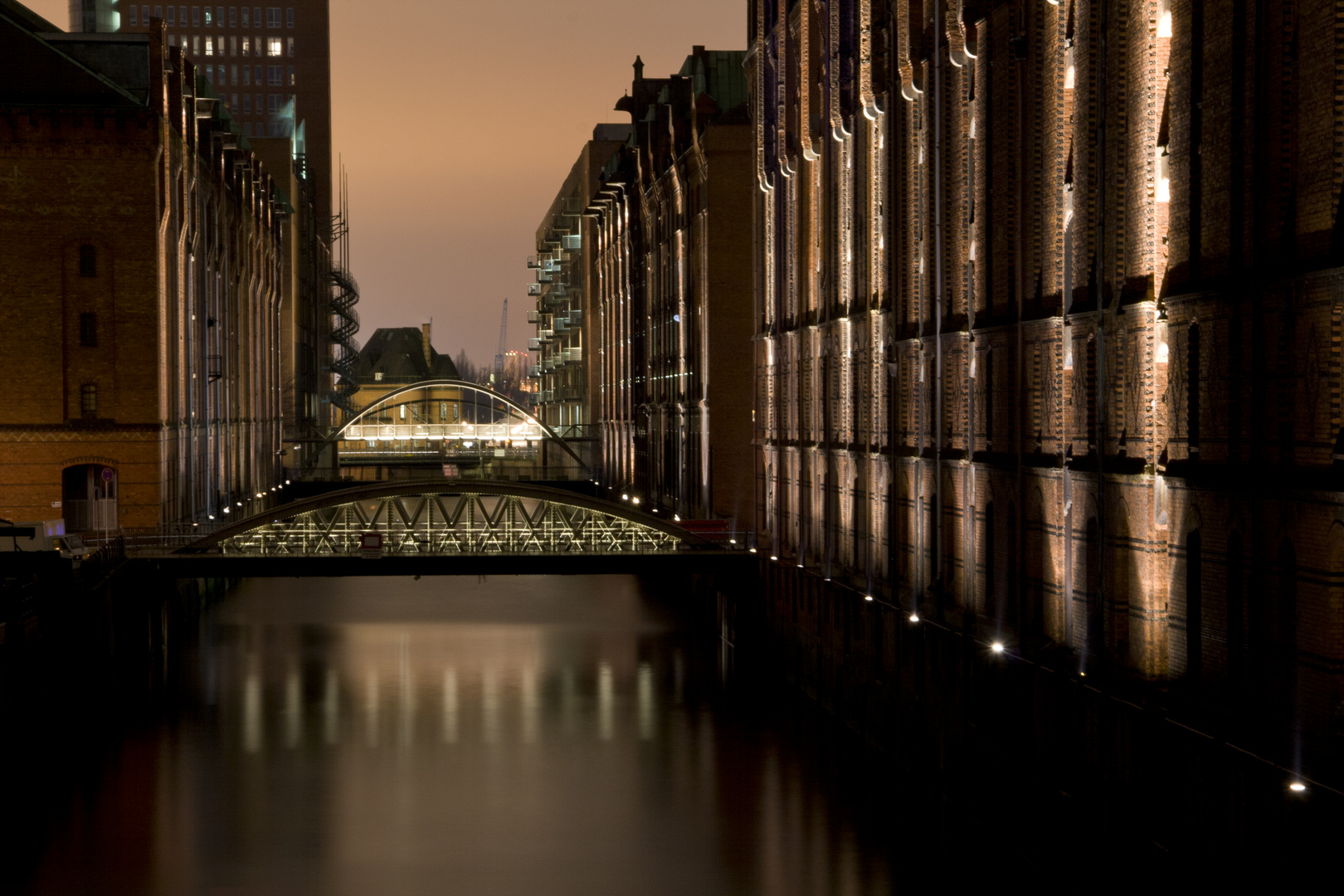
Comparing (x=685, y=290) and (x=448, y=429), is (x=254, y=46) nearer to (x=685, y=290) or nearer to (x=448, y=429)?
(x=448, y=429)

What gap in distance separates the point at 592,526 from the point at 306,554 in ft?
23.9

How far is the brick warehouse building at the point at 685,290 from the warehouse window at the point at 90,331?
16.7 meters

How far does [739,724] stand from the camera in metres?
35.4

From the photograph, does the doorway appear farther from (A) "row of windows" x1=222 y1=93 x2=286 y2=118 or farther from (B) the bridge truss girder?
(A) "row of windows" x1=222 y1=93 x2=286 y2=118

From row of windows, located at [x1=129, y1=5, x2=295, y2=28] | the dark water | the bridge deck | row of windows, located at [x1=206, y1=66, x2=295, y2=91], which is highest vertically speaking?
row of windows, located at [x1=129, y1=5, x2=295, y2=28]

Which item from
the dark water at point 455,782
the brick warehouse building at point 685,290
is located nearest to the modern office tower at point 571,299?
the brick warehouse building at point 685,290

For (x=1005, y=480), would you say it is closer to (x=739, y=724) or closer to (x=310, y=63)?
(x=739, y=724)

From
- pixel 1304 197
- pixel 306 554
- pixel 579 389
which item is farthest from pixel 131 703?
pixel 579 389

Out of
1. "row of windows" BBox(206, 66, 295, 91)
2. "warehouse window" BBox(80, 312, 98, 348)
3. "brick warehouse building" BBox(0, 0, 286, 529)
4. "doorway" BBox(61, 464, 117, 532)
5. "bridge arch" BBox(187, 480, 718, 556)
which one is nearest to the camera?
"bridge arch" BBox(187, 480, 718, 556)

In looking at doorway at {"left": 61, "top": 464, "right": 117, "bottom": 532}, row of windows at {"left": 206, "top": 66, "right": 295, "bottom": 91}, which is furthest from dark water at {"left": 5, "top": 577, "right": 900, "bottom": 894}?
row of windows at {"left": 206, "top": 66, "right": 295, "bottom": 91}

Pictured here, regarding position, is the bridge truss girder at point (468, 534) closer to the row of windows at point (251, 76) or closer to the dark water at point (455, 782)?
the dark water at point (455, 782)

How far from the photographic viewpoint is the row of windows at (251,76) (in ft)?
463

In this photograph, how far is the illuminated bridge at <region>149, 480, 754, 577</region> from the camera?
136 ft

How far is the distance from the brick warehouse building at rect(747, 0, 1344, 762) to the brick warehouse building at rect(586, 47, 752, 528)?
501 inches
